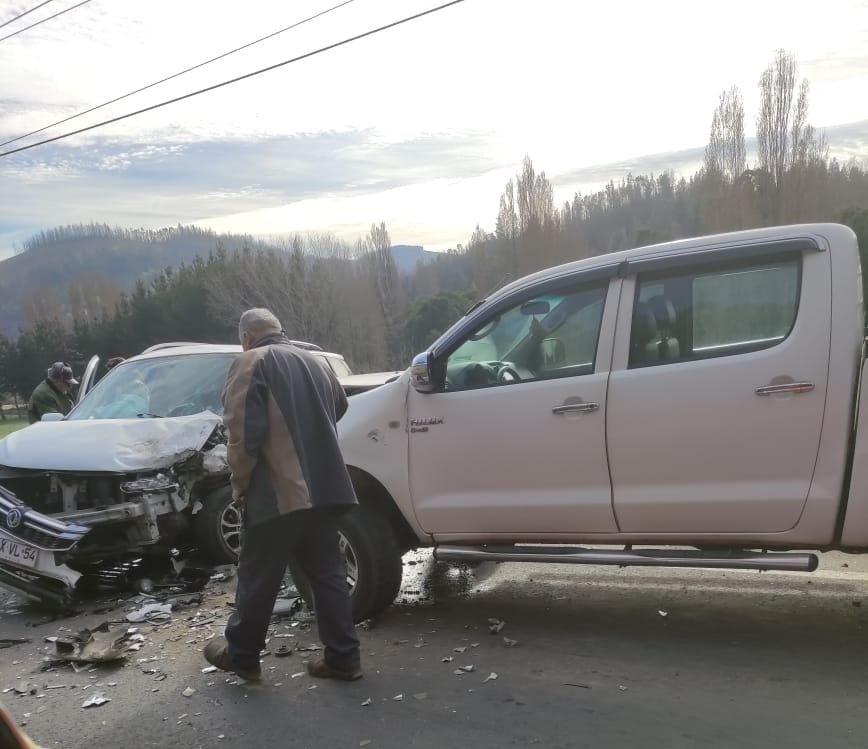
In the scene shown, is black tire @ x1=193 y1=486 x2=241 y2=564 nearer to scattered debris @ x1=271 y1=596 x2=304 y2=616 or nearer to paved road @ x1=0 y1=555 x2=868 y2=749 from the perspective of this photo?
paved road @ x1=0 y1=555 x2=868 y2=749

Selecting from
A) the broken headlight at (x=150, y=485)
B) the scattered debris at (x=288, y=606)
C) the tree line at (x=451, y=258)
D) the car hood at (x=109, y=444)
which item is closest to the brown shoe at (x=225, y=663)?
the scattered debris at (x=288, y=606)

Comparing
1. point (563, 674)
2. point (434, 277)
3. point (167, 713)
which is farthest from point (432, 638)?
point (434, 277)

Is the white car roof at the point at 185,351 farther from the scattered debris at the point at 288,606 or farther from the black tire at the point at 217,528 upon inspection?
the scattered debris at the point at 288,606

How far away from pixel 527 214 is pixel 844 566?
3830 centimetres

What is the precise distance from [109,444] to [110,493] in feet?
1.26

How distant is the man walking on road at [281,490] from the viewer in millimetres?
3836

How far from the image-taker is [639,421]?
13.4ft

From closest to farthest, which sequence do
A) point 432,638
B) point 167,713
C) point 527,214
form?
point 167,713, point 432,638, point 527,214

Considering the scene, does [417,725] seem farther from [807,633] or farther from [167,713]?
[807,633]

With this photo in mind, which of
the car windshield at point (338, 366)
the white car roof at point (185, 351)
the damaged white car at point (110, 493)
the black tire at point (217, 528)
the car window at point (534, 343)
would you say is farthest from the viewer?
the car windshield at point (338, 366)

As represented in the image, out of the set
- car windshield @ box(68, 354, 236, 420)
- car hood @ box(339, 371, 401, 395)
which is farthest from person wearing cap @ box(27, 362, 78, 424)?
car hood @ box(339, 371, 401, 395)

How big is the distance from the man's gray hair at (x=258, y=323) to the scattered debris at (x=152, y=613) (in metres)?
2.43

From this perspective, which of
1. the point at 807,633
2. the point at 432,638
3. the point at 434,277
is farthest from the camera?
the point at 434,277

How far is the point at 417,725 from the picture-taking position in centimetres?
352
